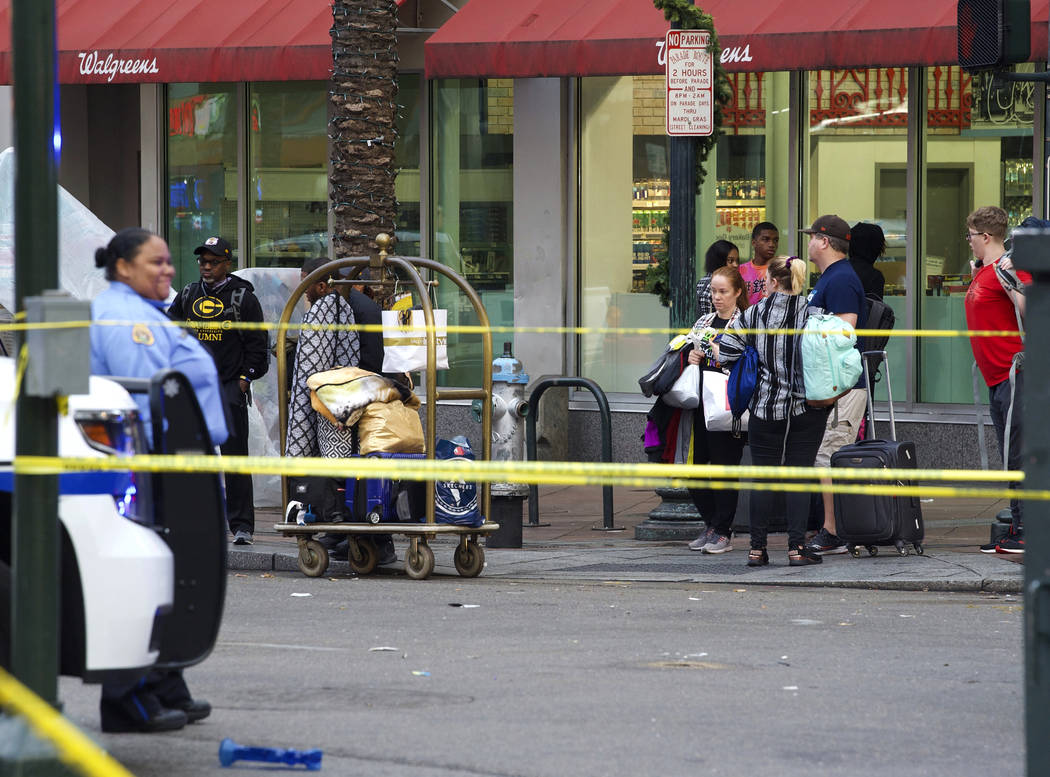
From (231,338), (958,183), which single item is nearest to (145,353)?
(231,338)

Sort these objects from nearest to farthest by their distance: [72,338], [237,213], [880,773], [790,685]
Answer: [72,338] → [880,773] → [790,685] → [237,213]

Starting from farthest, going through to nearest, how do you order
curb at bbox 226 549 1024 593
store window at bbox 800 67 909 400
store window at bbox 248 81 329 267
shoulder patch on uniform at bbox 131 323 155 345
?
store window at bbox 248 81 329 267, store window at bbox 800 67 909 400, curb at bbox 226 549 1024 593, shoulder patch on uniform at bbox 131 323 155 345

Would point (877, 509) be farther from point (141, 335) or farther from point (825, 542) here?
point (141, 335)

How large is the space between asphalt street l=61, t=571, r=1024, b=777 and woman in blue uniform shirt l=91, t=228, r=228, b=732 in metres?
0.08

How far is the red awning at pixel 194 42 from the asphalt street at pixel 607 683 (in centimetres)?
656

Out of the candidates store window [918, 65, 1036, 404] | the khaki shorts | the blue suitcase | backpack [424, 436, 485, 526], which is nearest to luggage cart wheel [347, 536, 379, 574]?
the blue suitcase

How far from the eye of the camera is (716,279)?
1022 centimetres

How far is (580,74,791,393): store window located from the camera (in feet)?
48.3

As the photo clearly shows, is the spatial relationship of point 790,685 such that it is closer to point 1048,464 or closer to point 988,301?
point 1048,464

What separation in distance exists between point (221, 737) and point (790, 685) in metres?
2.23

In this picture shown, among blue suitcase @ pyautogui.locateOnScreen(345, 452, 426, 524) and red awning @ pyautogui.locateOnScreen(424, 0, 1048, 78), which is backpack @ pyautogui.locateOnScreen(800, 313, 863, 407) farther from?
red awning @ pyautogui.locateOnScreen(424, 0, 1048, 78)

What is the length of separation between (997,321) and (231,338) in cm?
467

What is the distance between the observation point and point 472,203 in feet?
51.5

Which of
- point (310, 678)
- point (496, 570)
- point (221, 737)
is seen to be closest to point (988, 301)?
point (496, 570)
